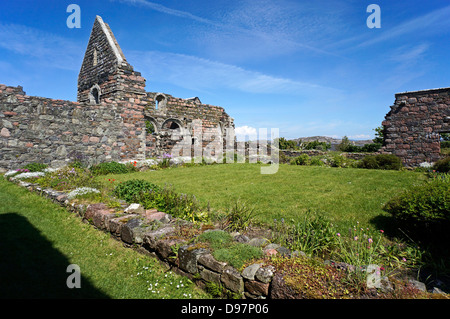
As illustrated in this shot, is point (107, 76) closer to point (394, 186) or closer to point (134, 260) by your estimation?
point (134, 260)

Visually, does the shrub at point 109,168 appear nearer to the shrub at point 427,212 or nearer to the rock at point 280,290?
the rock at point 280,290

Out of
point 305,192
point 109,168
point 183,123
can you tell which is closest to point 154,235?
point 305,192

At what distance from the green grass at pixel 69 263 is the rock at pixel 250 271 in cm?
71

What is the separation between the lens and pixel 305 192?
25.9 ft

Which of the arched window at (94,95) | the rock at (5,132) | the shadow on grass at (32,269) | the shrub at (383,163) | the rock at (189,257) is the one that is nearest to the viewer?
A: the shadow on grass at (32,269)

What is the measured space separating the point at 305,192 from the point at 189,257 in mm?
5334

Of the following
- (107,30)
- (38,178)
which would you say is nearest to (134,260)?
(38,178)

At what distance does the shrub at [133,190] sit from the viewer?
20.6 ft

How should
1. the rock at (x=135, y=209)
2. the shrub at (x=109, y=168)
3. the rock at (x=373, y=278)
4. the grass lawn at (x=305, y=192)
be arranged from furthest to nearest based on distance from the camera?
1. the shrub at (x=109, y=168)
2. the grass lawn at (x=305, y=192)
3. the rock at (x=135, y=209)
4. the rock at (x=373, y=278)

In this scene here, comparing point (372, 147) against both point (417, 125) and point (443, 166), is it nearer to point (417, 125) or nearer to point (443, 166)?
point (417, 125)

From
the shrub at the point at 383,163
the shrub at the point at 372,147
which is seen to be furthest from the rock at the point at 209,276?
the shrub at the point at 372,147

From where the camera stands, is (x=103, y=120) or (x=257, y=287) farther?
(x=103, y=120)

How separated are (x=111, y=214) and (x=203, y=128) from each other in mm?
14609

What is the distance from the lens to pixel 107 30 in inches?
651
